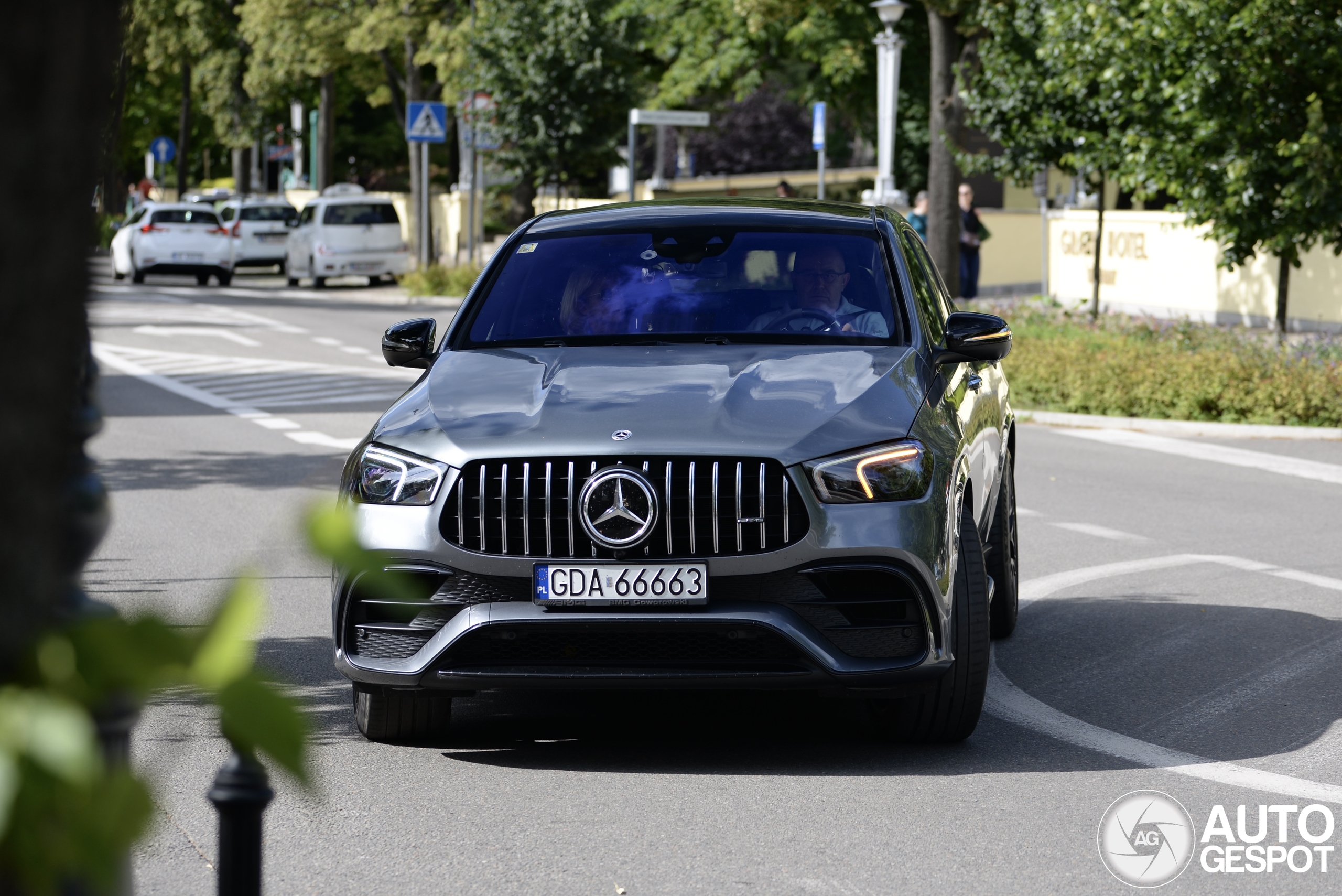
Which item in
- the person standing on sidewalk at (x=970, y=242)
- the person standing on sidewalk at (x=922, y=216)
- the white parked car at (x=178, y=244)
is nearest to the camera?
the person standing on sidewalk at (x=922, y=216)

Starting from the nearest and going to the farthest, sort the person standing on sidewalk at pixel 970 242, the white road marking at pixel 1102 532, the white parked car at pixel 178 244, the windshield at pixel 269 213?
the white road marking at pixel 1102 532 → the person standing on sidewalk at pixel 970 242 → the white parked car at pixel 178 244 → the windshield at pixel 269 213

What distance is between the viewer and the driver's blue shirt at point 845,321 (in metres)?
6.42

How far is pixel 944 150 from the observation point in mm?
26922

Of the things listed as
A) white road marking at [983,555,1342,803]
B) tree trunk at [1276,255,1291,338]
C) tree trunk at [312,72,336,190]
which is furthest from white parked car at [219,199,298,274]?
white road marking at [983,555,1342,803]

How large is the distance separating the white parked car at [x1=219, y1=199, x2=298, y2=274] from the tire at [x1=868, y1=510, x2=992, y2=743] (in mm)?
39677

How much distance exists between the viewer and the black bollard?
2.49 meters

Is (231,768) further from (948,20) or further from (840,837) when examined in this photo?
(948,20)

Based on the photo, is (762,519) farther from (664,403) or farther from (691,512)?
(664,403)

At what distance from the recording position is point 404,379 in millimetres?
19891

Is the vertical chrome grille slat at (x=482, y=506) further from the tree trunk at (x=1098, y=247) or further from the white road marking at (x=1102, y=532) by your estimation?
the tree trunk at (x=1098, y=247)

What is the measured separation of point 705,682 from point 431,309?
89.7 ft

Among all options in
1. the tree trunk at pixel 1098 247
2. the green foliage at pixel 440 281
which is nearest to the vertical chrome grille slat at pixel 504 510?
the tree trunk at pixel 1098 247

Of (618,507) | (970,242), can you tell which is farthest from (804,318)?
(970,242)
